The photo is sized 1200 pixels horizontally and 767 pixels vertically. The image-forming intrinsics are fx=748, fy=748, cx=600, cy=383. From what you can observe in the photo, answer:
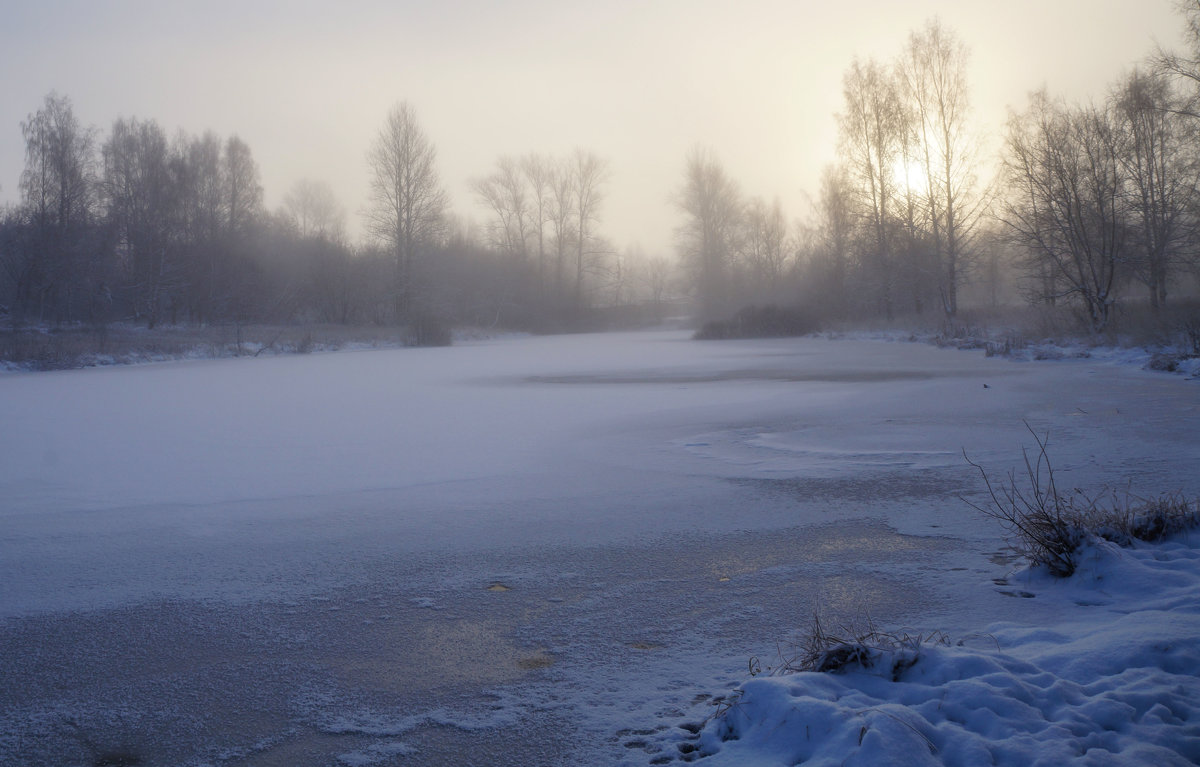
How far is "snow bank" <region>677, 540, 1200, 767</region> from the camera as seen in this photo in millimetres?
1705

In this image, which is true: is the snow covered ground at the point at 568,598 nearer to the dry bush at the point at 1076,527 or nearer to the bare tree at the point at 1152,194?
the dry bush at the point at 1076,527

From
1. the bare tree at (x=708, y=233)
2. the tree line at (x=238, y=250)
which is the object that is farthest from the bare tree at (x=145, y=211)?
the bare tree at (x=708, y=233)

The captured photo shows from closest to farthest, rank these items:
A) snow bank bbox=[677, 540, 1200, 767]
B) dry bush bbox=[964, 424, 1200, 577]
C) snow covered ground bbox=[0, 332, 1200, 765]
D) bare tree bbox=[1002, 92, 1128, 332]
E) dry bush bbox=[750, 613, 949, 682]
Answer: snow bank bbox=[677, 540, 1200, 767], snow covered ground bbox=[0, 332, 1200, 765], dry bush bbox=[750, 613, 949, 682], dry bush bbox=[964, 424, 1200, 577], bare tree bbox=[1002, 92, 1128, 332]

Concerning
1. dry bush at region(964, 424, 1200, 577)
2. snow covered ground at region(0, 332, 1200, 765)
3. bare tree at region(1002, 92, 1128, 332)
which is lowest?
snow covered ground at region(0, 332, 1200, 765)

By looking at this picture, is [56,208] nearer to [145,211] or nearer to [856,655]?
[145,211]

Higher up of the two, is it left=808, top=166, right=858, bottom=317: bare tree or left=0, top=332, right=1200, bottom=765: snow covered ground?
left=808, top=166, right=858, bottom=317: bare tree

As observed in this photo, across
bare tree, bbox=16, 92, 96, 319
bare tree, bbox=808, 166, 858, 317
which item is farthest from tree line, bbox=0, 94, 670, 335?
bare tree, bbox=808, 166, 858, 317

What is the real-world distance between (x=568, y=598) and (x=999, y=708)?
1.74 metres

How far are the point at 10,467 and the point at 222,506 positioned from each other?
2.92 metres

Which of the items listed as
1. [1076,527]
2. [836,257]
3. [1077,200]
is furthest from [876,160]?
[1076,527]

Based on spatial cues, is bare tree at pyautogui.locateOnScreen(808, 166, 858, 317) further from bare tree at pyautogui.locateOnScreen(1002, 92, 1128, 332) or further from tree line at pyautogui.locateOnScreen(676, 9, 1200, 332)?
bare tree at pyautogui.locateOnScreen(1002, 92, 1128, 332)

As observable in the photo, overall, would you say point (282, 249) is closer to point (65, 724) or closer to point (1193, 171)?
point (1193, 171)

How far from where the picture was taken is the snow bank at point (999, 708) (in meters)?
1.71

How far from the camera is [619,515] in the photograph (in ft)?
14.9
